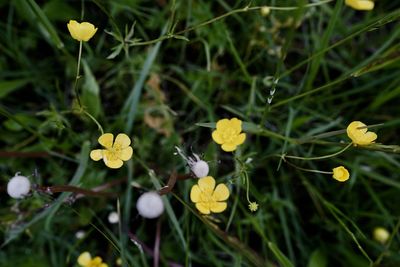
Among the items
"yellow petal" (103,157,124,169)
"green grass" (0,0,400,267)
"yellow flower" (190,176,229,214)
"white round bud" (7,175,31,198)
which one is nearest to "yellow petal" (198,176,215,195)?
"yellow flower" (190,176,229,214)

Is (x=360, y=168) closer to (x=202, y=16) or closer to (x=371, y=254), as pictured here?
(x=371, y=254)

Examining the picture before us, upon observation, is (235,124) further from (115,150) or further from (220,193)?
(115,150)

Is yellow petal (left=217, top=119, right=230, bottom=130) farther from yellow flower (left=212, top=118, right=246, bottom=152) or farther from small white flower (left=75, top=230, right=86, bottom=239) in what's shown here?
small white flower (left=75, top=230, right=86, bottom=239)

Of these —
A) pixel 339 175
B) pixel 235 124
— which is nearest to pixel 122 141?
pixel 235 124

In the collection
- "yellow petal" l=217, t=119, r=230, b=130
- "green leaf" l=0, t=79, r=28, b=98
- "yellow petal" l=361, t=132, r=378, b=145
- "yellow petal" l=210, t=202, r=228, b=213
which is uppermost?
"yellow petal" l=361, t=132, r=378, b=145

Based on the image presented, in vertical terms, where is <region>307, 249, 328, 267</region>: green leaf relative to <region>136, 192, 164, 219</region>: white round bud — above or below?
below

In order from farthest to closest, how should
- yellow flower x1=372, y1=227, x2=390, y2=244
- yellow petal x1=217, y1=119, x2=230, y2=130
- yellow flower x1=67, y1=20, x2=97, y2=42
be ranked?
yellow flower x1=372, y1=227, x2=390, y2=244, yellow petal x1=217, y1=119, x2=230, y2=130, yellow flower x1=67, y1=20, x2=97, y2=42

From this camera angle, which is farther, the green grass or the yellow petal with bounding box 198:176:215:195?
the green grass
